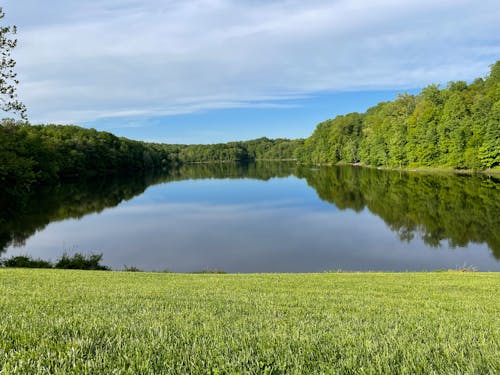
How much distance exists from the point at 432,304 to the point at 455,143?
77.9 metres

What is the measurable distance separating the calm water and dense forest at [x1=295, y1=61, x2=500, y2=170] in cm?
1621

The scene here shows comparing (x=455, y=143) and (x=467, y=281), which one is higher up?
(x=455, y=143)

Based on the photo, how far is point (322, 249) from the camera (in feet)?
87.4

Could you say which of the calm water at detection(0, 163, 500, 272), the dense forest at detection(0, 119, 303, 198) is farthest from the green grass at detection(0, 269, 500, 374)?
the dense forest at detection(0, 119, 303, 198)

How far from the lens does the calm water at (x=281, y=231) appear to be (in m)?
24.2

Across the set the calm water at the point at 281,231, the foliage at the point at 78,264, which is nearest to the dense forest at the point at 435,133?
the calm water at the point at 281,231

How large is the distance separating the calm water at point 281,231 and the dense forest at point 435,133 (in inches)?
638

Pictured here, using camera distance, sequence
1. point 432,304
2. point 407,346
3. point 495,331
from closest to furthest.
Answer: point 407,346, point 495,331, point 432,304

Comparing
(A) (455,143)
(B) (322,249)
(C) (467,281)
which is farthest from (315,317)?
(A) (455,143)

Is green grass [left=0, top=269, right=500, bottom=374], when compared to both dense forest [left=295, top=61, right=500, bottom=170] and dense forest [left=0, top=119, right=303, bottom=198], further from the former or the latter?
dense forest [left=295, top=61, right=500, bottom=170]

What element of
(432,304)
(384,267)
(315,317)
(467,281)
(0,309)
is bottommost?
(384,267)

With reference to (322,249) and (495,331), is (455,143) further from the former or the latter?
(495,331)

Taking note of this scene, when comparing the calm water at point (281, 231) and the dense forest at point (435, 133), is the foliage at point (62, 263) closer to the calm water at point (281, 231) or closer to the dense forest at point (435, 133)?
the calm water at point (281, 231)

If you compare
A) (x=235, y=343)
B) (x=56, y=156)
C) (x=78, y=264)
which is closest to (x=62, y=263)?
(x=78, y=264)
